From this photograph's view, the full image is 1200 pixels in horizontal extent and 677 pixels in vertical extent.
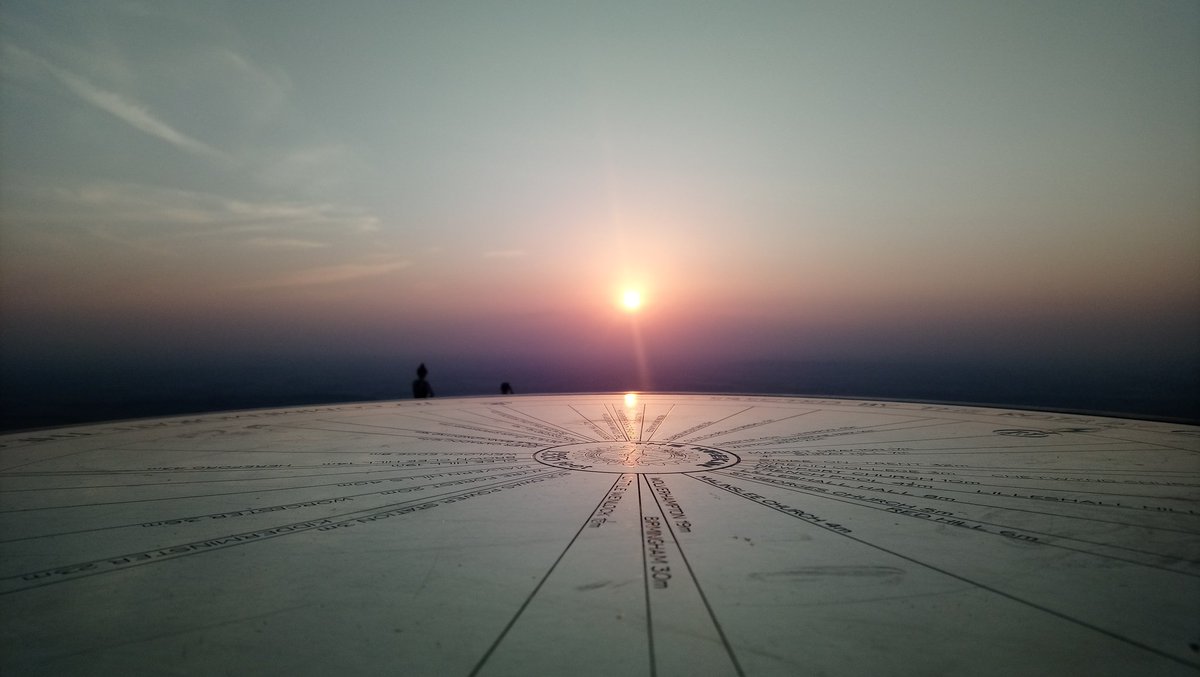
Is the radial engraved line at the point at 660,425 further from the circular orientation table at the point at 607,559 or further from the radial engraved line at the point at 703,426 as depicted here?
the circular orientation table at the point at 607,559

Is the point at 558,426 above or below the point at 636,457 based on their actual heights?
above

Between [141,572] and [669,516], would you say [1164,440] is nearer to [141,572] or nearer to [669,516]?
[669,516]

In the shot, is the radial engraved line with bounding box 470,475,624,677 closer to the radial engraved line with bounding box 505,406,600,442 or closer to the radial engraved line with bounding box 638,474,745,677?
the radial engraved line with bounding box 638,474,745,677

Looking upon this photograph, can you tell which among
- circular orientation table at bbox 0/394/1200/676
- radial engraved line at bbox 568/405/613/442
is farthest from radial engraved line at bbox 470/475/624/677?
radial engraved line at bbox 568/405/613/442

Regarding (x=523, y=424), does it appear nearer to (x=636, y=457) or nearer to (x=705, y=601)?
(x=636, y=457)

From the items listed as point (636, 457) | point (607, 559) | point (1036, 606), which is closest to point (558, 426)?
point (636, 457)

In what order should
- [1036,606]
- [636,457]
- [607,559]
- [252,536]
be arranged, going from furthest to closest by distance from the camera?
[636,457] → [252,536] → [607,559] → [1036,606]
